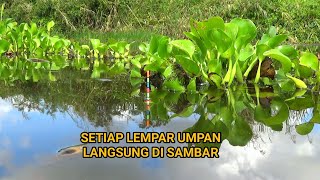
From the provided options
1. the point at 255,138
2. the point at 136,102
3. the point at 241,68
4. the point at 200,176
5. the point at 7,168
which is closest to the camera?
the point at 200,176

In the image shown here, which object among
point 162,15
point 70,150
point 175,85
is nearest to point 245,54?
point 175,85

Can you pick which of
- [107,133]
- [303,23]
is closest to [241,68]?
[107,133]

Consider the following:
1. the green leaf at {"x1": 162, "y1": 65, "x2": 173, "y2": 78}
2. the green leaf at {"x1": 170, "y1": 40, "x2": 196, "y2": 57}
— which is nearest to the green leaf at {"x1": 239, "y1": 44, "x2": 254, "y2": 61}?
the green leaf at {"x1": 170, "y1": 40, "x2": 196, "y2": 57}

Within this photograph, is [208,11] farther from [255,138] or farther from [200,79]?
[255,138]

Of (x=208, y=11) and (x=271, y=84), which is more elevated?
(x=208, y=11)

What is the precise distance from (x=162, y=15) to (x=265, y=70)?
28.9 ft

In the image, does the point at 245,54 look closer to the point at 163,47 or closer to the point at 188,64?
the point at 188,64

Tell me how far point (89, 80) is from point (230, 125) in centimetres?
230

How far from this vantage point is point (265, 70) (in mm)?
3658

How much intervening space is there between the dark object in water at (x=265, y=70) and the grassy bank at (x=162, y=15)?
22.3ft

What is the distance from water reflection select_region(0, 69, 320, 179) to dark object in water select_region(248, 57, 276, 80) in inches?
10.4

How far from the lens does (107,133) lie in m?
2.24

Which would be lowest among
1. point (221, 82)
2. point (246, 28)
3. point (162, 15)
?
point (221, 82)

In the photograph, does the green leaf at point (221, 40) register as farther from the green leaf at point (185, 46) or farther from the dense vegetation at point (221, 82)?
the green leaf at point (185, 46)
